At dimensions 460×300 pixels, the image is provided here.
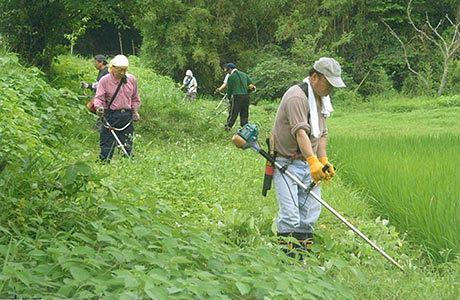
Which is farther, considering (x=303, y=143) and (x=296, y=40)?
(x=296, y=40)

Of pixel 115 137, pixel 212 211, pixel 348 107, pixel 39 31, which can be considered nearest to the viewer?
pixel 212 211

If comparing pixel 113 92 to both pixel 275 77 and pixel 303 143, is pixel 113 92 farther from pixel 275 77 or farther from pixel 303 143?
pixel 275 77

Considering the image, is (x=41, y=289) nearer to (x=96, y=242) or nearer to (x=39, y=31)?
(x=96, y=242)

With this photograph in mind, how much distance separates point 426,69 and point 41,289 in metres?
25.4

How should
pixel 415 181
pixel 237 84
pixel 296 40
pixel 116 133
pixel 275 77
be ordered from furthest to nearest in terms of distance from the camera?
pixel 296 40, pixel 275 77, pixel 237 84, pixel 116 133, pixel 415 181

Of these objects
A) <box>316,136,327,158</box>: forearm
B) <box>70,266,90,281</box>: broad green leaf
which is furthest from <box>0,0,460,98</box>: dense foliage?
<box>70,266,90,281</box>: broad green leaf

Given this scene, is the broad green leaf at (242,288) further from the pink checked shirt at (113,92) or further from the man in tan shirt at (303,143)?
the pink checked shirt at (113,92)

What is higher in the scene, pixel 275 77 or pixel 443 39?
pixel 443 39

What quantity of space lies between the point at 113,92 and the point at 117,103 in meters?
0.14

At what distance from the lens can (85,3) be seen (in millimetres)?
11336

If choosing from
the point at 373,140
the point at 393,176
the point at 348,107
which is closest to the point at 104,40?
the point at 348,107

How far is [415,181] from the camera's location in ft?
22.3

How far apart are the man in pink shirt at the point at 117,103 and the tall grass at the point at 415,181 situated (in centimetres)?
271

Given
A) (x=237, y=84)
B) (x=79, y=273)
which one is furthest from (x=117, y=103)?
(x=237, y=84)
